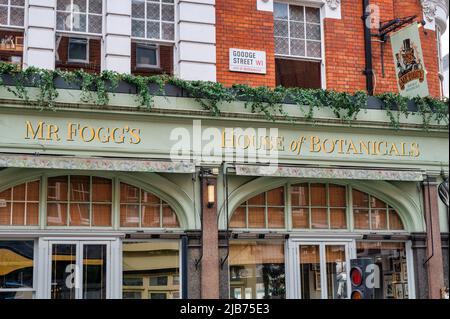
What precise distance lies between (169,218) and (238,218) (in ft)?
4.30

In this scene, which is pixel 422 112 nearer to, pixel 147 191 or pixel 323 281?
pixel 323 281

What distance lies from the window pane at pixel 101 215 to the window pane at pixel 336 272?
4.21 meters

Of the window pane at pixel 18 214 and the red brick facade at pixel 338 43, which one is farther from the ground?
the red brick facade at pixel 338 43

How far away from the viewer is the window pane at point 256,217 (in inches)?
589

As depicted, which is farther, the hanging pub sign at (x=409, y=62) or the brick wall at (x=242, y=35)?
the hanging pub sign at (x=409, y=62)

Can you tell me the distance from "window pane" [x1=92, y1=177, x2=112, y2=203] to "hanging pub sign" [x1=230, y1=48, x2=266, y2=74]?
3249 mm

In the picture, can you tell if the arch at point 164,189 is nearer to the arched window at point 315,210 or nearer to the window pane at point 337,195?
the arched window at point 315,210

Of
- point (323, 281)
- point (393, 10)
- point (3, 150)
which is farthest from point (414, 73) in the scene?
point (3, 150)

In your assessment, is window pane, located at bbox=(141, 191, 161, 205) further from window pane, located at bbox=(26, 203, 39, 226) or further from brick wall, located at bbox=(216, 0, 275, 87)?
brick wall, located at bbox=(216, 0, 275, 87)

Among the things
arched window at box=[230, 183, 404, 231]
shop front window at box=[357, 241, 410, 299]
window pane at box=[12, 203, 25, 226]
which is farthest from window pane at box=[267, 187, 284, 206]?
window pane at box=[12, 203, 25, 226]

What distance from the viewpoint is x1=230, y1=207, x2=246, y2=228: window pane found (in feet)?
48.6

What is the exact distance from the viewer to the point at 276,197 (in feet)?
49.9

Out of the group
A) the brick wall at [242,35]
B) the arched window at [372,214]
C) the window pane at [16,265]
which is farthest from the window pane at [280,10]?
the window pane at [16,265]
